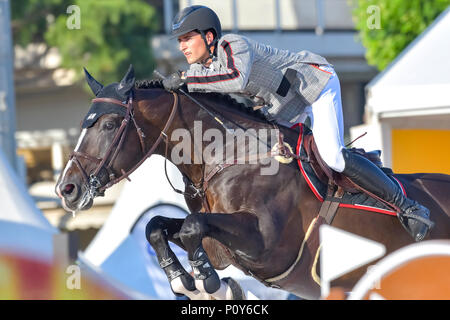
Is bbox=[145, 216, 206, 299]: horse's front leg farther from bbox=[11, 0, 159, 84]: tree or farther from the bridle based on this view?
bbox=[11, 0, 159, 84]: tree

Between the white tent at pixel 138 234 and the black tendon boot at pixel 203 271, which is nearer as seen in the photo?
the black tendon boot at pixel 203 271

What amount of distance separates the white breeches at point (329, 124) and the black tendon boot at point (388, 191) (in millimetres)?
68

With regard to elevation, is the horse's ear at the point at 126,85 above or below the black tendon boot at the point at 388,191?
above

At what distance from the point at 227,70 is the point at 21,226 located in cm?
268

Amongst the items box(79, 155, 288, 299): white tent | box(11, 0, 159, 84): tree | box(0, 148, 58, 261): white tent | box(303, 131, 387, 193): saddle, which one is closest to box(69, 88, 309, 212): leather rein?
box(303, 131, 387, 193): saddle

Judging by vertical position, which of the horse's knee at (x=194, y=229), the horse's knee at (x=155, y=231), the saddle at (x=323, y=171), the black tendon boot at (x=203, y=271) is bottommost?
the black tendon boot at (x=203, y=271)

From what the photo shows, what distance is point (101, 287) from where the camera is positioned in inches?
246

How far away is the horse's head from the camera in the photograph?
3854mm

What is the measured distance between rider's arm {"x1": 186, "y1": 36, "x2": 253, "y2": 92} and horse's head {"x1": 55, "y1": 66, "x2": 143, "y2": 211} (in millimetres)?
405

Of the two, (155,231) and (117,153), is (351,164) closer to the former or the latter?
(155,231)

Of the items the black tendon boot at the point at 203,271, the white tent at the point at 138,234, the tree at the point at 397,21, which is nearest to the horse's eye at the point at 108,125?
the black tendon boot at the point at 203,271

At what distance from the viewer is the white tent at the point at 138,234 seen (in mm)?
6535

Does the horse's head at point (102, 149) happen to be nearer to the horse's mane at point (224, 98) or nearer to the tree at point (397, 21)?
the horse's mane at point (224, 98)

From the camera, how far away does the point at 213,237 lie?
12.4 feet
